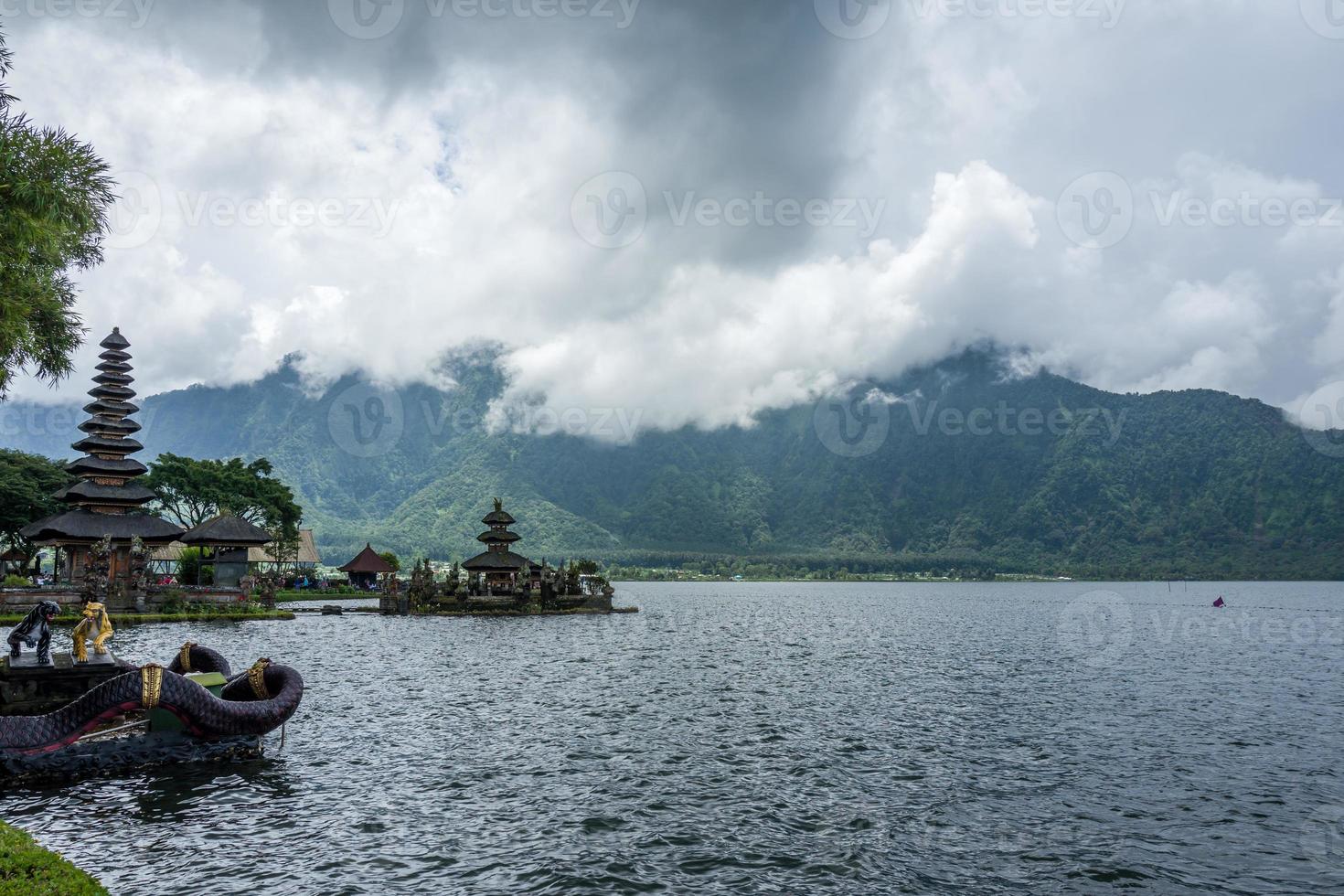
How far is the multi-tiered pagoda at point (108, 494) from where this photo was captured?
67.9 m

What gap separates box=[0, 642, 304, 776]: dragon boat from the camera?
17547 millimetres

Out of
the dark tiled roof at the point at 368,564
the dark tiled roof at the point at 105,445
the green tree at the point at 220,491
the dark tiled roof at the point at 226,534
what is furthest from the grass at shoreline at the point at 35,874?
the dark tiled roof at the point at 368,564

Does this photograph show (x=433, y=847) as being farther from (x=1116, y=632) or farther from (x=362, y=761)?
(x=1116, y=632)

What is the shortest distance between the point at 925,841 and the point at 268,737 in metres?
18.8

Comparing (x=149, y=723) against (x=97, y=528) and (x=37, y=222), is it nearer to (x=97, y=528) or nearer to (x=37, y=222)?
(x=37, y=222)

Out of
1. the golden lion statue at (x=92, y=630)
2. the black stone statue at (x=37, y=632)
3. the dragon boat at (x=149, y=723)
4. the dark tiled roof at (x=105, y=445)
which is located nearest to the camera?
the dragon boat at (x=149, y=723)

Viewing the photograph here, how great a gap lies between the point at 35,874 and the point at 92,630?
53.6 feet

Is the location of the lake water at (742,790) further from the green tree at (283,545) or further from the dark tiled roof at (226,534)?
the green tree at (283,545)

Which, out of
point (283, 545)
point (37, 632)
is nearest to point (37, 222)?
point (37, 632)

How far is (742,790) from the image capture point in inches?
747

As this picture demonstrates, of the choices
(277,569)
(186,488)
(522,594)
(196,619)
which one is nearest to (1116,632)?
(522,594)

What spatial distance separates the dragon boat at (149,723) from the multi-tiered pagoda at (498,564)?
67206 millimetres

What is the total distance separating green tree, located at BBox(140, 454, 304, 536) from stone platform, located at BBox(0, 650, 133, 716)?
79.2m

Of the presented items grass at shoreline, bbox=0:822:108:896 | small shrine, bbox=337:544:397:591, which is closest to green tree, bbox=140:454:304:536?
small shrine, bbox=337:544:397:591
